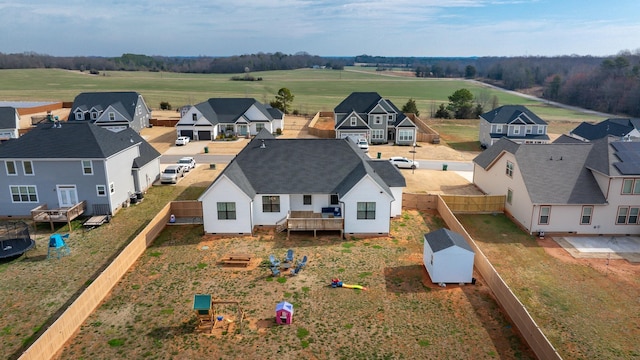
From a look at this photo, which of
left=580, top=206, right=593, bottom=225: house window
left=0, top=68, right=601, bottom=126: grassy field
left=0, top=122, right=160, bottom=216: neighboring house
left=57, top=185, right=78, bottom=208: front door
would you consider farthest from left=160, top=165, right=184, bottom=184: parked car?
left=0, top=68, right=601, bottom=126: grassy field

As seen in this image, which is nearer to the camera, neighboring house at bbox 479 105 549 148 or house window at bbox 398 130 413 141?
neighboring house at bbox 479 105 549 148

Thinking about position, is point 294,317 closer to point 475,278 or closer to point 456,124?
point 475,278

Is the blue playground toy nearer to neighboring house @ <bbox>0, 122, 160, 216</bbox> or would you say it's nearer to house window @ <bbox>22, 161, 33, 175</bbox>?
neighboring house @ <bbox>0, 122, 160, 216</bbox>

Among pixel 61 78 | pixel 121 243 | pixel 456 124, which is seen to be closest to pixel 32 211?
pixel 121 243

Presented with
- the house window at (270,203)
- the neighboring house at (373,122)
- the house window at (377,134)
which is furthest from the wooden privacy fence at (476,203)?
the house window at (377,134)

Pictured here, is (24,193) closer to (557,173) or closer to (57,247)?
(57,247)

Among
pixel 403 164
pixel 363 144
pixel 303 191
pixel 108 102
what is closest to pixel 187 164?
pixel 303 191
